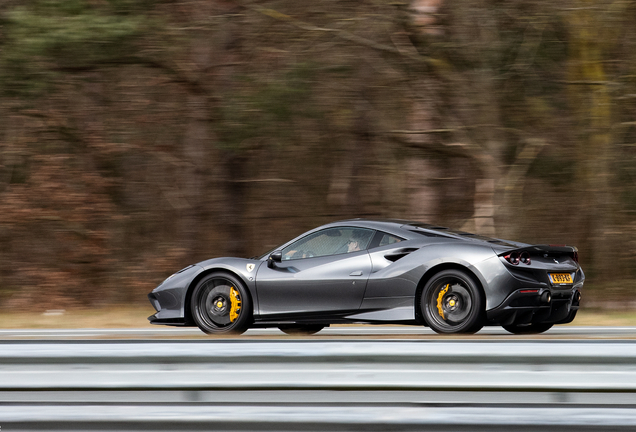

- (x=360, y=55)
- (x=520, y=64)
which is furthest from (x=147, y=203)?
(x=520, y=64)

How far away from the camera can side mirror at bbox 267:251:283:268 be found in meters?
8.07

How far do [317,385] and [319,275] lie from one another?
11.7 feet

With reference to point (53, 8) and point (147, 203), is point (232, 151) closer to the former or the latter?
point (147, 203)

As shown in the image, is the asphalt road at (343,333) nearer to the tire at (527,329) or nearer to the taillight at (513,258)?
the tire at (527,329)

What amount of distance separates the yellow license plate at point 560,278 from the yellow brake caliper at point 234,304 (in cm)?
295

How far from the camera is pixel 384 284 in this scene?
753cm

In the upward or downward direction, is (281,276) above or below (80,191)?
below

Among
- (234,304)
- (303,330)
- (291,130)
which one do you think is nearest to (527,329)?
(303,330)

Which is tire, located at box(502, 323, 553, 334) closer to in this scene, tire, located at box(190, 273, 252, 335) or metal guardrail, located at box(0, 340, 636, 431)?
tire, located at box(190, 273, 252, 335)

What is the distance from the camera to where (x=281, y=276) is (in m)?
8.02

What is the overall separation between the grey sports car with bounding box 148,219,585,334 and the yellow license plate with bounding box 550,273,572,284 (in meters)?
0.02

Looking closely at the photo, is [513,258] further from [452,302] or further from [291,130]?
[291,130]

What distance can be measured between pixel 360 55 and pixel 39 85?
202 inches

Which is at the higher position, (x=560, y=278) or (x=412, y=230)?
(x=412, y=230)
